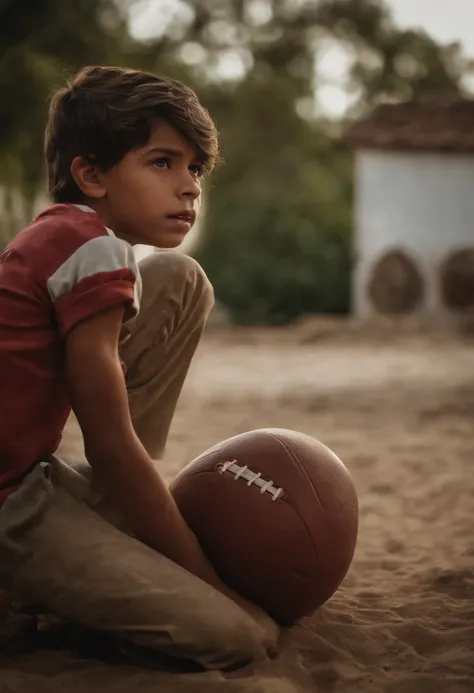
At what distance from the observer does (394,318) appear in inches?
626

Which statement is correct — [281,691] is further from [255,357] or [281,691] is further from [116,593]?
[255,357]

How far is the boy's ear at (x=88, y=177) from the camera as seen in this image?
2.81m

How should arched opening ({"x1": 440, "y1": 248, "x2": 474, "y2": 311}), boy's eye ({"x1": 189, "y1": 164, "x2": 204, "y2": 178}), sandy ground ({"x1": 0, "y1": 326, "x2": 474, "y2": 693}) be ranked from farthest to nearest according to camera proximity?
arched opening ({"x1": 440, "y1": 248, "x2": 474, "y2": 311})
boy's eye ({"x1": 189, "y1": 164, "x2": 204, "y2": 178})
sandy ground ({"x1": 0, "y1": 326, "x2": 474, "y2": 693})

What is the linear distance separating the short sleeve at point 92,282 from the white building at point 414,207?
49.9ft

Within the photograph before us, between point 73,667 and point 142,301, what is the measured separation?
3.99 feet

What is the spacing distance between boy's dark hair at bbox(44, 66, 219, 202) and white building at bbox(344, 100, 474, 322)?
14.9 meters

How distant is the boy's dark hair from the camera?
9.14ft

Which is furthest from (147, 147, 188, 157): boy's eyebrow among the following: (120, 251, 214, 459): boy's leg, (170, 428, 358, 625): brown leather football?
(170, 428, 358, 625): brown leather football

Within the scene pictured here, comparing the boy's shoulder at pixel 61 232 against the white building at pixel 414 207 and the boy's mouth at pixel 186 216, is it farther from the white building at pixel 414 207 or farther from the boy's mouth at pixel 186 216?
the white building at pixel 414 207

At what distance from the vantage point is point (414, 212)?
726 inches

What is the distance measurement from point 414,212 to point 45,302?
53.8 ft

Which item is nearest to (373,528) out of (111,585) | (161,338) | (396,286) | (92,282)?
(161,338)

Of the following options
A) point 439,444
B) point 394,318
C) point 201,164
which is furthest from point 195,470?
point 394,318

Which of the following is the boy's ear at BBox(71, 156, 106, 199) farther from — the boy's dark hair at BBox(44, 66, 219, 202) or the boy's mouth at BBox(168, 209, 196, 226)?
the boy's mouth at BBox(168, 209, 196, 226)
